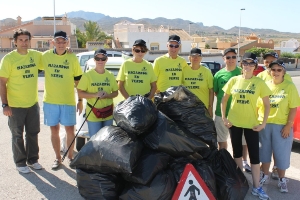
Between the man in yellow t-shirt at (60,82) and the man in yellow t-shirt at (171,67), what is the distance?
110 cm

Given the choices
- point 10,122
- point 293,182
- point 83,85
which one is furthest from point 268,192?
point 10,122

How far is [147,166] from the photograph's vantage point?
314 cm

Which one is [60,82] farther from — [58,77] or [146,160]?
[146,160]

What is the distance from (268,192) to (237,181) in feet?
2.34

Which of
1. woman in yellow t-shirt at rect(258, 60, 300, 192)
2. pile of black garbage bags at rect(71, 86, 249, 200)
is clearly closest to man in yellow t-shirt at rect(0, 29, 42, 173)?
pile of black garbage bags at rect(71, 86, 249, 200)

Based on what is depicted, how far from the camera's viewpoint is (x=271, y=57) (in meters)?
4.21

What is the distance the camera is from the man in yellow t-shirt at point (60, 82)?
429 cm

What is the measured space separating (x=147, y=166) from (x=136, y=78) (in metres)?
1.42

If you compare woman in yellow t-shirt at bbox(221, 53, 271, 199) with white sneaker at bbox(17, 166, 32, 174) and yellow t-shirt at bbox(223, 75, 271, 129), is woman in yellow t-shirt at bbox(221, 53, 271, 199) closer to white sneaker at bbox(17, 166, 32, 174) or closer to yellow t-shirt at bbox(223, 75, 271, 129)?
yellow t-shirt at bbox(223, 75, 271, 129)

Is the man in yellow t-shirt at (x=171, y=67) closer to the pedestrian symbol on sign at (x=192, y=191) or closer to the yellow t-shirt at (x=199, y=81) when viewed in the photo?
the yellow t-shirt at (x=199, y=81)

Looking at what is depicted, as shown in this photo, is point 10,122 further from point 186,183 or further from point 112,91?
point 186,183

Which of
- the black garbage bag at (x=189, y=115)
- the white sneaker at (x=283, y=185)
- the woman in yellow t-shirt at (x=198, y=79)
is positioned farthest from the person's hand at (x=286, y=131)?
the woman in yellow t-shirt at (x=198, y=79)

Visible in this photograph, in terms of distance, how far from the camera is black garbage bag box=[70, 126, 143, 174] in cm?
313

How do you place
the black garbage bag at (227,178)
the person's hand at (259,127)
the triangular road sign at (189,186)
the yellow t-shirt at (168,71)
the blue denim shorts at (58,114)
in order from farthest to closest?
1. the yellow t-shirt at (168,71)
2. the blue denim shorts at (58,114)
3. the person's hand at (259,127)
4. the black garbage bag at (227,178)
5. the triangular road sign at (189,186)
